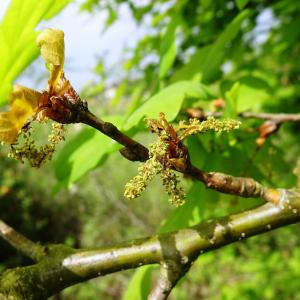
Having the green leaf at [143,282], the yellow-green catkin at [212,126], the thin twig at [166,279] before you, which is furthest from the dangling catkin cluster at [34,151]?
the green leaf at [143,282]

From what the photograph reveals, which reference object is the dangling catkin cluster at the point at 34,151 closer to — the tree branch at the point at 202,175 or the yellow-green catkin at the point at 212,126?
the tree branch at the point at 202,175

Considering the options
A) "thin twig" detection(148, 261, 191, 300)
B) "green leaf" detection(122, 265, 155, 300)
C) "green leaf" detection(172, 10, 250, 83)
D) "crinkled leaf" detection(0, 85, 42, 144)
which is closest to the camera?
"crinkled leaf" detection(0, 85, 42, 144)

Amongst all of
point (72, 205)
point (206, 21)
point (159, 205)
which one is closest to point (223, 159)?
point (206, 21)

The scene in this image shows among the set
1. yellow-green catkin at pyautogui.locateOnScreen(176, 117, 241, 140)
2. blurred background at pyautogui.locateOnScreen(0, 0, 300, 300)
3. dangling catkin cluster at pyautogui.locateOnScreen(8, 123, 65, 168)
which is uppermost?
dangling catkin cluster at pyautogui.locateOnScreen(8, 123, 65, 168)

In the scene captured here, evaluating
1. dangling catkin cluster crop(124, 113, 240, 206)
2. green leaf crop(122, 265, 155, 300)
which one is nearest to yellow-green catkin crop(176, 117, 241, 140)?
dangling catkin cluster crop(124, 113, 240, 206)

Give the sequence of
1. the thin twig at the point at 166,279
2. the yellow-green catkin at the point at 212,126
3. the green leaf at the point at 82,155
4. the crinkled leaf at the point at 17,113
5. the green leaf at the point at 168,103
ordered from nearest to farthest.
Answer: the crinkled leaf at the point at 17,113 → the yellow-green catkin at the point at 212,126 → the thin twig at the point at 166,279 → the green leaf at the point at 168,103 → the green leaf at the point at 82,155

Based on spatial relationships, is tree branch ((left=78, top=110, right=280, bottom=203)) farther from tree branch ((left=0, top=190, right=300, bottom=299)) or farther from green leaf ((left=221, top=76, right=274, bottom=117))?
green leaf ((left=221, top=76, right=274, bottom=117))
